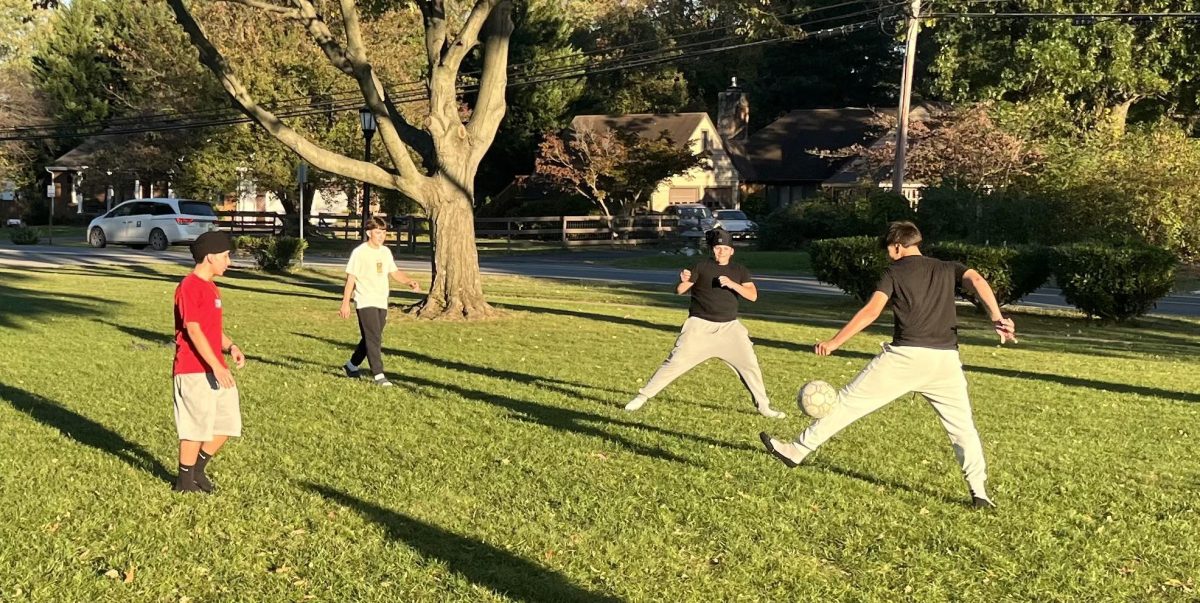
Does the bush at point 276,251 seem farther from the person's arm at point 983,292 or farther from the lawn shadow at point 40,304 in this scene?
the person's arm at point 983,292

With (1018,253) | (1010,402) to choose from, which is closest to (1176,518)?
(1010,402)

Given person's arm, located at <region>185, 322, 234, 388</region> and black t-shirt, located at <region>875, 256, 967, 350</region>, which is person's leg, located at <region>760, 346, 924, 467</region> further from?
person's arm, located at <region>185, 322, 234, 388</region>

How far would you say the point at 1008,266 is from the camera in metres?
18.6

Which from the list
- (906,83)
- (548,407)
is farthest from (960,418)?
(906,83)

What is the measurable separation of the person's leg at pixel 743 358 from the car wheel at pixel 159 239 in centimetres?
3125

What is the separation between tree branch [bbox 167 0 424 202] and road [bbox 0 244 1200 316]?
912cm

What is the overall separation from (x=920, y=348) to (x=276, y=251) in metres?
22.8

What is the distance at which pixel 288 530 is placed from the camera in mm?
5391

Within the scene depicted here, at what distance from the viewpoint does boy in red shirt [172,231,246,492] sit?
226 inches

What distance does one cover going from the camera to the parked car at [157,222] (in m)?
35.6

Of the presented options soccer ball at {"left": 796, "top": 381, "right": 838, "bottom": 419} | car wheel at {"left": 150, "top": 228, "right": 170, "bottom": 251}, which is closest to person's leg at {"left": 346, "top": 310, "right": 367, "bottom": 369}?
soccer ball at {"left": 796, "top": 381, "right": 838, "bottom": 419}

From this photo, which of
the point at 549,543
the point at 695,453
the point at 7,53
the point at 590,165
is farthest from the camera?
the point at 7,53

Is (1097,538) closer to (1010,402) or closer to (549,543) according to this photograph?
(549,543)

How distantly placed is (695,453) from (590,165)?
37656 millimetres
